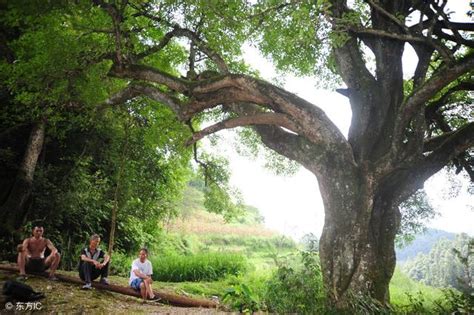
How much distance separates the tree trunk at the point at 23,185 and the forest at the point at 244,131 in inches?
1.9

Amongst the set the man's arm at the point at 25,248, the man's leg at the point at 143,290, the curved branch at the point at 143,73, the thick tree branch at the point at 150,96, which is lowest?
the man's leg at the point at 143,290

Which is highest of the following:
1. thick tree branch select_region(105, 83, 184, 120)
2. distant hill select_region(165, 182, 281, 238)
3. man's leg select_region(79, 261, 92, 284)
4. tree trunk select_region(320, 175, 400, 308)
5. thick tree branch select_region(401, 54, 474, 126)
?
thick tree branch select_region(105, 83, 184, 120)

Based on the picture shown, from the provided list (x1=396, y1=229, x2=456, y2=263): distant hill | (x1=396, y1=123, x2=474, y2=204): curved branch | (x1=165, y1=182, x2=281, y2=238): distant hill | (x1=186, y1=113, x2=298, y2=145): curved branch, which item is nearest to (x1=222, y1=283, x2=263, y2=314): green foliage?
(x1=186, y1=113, x2=298, y2=145): curved branch

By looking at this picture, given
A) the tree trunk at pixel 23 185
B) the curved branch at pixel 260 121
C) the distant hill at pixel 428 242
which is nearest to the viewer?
the curved branch at pixel 260 121

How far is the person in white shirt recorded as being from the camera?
862 centimetres

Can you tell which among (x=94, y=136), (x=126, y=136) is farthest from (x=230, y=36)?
(x=94, y=136)

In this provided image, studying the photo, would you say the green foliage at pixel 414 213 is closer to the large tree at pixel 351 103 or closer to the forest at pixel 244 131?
the forest at pixel 244 131


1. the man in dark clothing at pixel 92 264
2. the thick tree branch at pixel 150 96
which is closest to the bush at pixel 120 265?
the man in dark clothing at pixel 92 264

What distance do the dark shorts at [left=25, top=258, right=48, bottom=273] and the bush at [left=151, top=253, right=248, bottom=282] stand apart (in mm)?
5616

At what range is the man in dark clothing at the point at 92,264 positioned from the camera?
889cm

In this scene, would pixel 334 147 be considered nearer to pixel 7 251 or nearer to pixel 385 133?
pixel 385 133

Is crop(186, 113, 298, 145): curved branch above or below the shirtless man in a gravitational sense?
above

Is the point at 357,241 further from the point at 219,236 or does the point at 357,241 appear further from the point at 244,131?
the point at 219,236

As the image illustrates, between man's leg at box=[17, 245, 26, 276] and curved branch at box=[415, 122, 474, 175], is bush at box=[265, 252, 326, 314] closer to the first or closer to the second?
curved branch at box=[415, 122, 474, 175]
